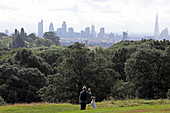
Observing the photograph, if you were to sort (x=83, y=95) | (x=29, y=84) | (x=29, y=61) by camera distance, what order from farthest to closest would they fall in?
1. (x=29, y=61)
2. (x=29, y=84)
3. (x=83, y=95)

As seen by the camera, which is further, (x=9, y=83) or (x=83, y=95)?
(x=9, y=83)

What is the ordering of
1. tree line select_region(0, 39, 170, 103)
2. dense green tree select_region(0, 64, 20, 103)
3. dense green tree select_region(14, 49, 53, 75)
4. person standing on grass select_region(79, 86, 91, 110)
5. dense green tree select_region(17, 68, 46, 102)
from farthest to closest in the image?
dense green tree select_region(14, 49, 53, 75) → dense green tree select_region(17, 68, 46, 102) → dense green tree select_region(0, 64, 20, 103) → tree line select_region(0, 39, 170, 103) → person standing on grass select_region(79, 86, 91, 110)

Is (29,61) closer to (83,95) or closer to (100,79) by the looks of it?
(100,79)

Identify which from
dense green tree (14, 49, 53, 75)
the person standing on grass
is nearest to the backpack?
the person standing on grass

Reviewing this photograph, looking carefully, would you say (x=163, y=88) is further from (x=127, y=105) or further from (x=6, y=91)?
(x=6, y=91)

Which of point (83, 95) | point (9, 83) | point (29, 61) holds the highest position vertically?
point (29, 61)

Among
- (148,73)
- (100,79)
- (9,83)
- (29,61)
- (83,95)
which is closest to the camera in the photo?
(83,95)

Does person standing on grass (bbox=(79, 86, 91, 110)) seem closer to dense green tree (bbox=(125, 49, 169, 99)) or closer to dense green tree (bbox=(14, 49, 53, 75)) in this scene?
dense green tree (bbox=(125, 49, 169, 99))

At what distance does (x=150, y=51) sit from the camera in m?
46.1

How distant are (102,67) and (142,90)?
799 centimetres

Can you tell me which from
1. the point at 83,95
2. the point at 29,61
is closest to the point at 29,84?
the point at 29,61

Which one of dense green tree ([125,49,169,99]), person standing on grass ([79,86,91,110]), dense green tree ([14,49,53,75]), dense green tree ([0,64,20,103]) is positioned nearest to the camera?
person standing on grass ([79,86,91,110])

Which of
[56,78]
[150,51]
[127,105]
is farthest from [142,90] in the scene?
[127,105]

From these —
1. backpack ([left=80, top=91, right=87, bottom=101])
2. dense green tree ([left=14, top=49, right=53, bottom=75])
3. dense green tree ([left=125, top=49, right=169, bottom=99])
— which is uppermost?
dense green tree ([left=14, top=49, right=53, bottom=75])
